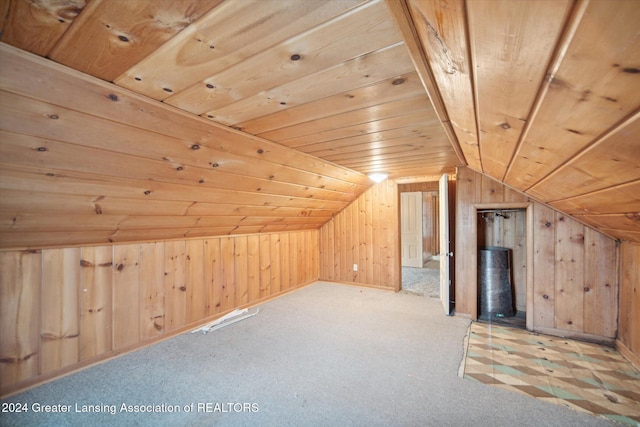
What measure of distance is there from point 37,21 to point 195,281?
2607 mm

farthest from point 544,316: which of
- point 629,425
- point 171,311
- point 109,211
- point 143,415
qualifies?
point 109,211

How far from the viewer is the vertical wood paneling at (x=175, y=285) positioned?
109 inches

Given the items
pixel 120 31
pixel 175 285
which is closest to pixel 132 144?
pixel 120 31

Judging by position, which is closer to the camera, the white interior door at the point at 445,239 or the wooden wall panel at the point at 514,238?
the white interior door at the point at 445,239

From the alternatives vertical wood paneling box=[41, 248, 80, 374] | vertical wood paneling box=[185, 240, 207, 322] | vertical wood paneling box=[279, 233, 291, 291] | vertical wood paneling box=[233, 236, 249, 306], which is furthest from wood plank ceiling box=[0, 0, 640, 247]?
vertical wood paneling box=[279, 233, 291, 291]

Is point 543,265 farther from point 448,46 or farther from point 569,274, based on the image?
point 448,46

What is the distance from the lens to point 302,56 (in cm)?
107

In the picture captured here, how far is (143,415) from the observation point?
1.63 metres

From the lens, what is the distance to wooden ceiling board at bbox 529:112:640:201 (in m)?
0.75

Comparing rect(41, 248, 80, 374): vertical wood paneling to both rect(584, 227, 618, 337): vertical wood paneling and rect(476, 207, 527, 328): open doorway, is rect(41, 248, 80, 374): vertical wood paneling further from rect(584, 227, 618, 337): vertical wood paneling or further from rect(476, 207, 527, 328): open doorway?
rect(584, 227, 618, 337): vertical wood paneling

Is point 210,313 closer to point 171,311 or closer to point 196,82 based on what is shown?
point 171,311

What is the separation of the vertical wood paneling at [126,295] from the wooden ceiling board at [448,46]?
9.15 ft

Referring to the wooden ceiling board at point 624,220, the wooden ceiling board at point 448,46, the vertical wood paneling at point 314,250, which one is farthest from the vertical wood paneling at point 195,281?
the wooden ceiling board at point 624,220

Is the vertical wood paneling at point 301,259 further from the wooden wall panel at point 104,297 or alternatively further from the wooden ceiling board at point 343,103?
the wooden ceiling board at point 343,103
